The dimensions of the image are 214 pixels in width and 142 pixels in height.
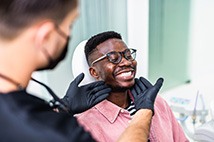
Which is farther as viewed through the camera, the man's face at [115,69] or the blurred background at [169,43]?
the blurred background at [169,43]

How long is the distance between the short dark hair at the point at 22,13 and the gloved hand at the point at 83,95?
2.25ft

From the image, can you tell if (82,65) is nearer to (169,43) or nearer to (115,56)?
(115,56)

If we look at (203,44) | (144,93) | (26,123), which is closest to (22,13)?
(26,123)

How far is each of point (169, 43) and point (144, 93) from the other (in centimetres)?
128

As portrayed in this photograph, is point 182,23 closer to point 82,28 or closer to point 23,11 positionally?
point 82,28

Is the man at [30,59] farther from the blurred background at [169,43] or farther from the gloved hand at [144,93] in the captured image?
the blurred background at [169,43]

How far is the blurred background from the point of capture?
2070mm

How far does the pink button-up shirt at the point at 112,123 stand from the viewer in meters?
1.36

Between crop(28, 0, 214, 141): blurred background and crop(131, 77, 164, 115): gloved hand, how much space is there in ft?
2.04

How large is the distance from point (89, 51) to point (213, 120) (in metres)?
0.93

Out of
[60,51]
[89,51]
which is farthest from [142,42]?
[60,51]

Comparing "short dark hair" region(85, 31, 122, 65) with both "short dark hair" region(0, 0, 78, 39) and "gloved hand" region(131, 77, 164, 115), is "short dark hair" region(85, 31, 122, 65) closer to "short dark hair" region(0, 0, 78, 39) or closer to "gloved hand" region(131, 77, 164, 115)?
"gloved hand" region(131, 77, 164, 115)

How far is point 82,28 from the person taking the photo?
6.76 ft

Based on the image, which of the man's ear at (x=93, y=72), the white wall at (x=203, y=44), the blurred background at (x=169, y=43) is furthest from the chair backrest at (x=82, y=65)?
the white wall at (x=203, y=44)
